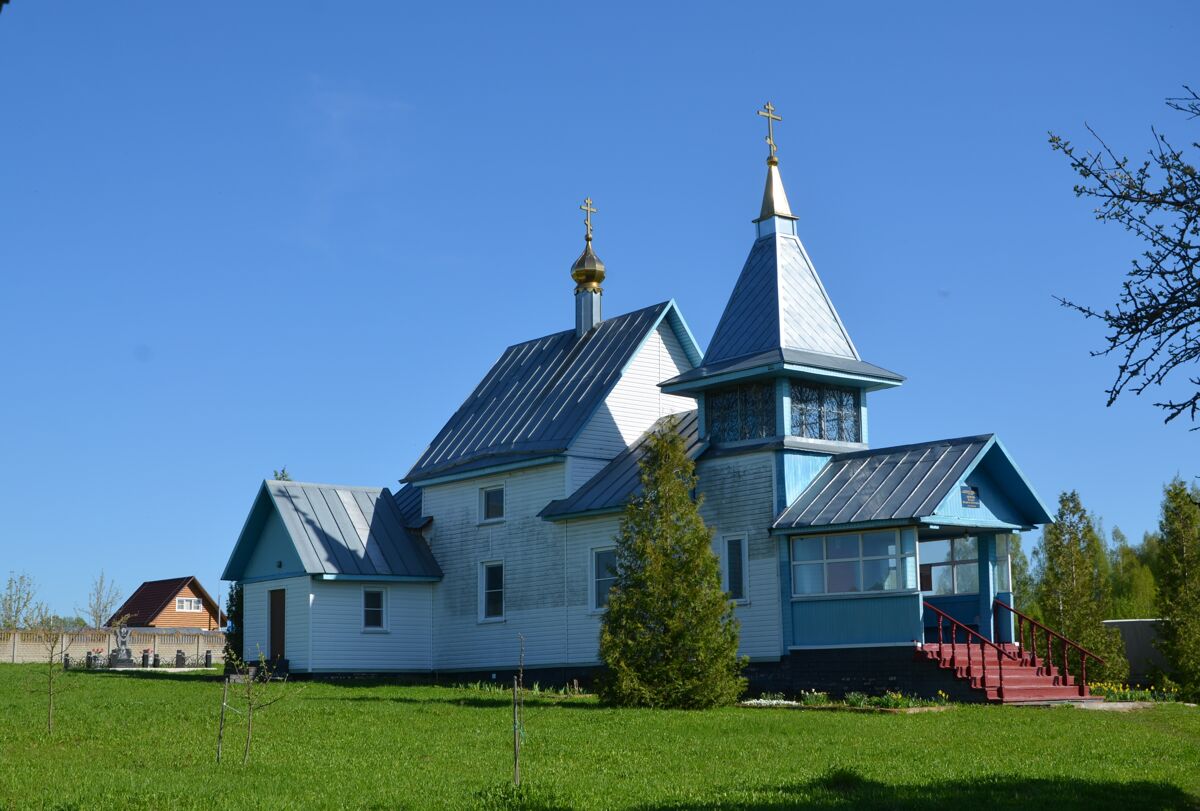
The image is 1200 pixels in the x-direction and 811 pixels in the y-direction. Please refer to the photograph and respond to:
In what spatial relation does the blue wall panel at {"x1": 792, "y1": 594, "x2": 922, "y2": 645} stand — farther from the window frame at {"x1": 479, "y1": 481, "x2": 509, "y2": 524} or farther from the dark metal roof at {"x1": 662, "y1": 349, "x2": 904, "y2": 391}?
the window frame at {"x1": 479, "y1": 481, "x2": 509, "y2": 524}

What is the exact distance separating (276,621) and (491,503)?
5926 millimetres

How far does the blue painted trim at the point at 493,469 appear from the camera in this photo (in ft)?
99.6

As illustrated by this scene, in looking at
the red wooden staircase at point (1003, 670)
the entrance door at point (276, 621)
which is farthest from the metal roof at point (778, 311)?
the entrance door at point (276, 621)

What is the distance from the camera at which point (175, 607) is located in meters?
70.5

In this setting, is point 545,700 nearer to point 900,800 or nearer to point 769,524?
point 769,524

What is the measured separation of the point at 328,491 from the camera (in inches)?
1363

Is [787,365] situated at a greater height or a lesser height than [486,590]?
greater

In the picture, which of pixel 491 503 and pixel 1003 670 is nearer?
pixel 1003 670

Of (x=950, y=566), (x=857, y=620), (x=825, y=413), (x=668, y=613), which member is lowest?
(x=857, y=620)

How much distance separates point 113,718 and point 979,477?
15.3 meters

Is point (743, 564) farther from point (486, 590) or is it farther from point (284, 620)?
point (284, 620)

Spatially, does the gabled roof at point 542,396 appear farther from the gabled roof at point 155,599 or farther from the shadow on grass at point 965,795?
the gabled roof at point 155,599

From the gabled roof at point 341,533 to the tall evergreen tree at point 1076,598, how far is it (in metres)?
14.1

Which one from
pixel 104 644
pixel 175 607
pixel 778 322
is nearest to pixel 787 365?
pixel 778 322
